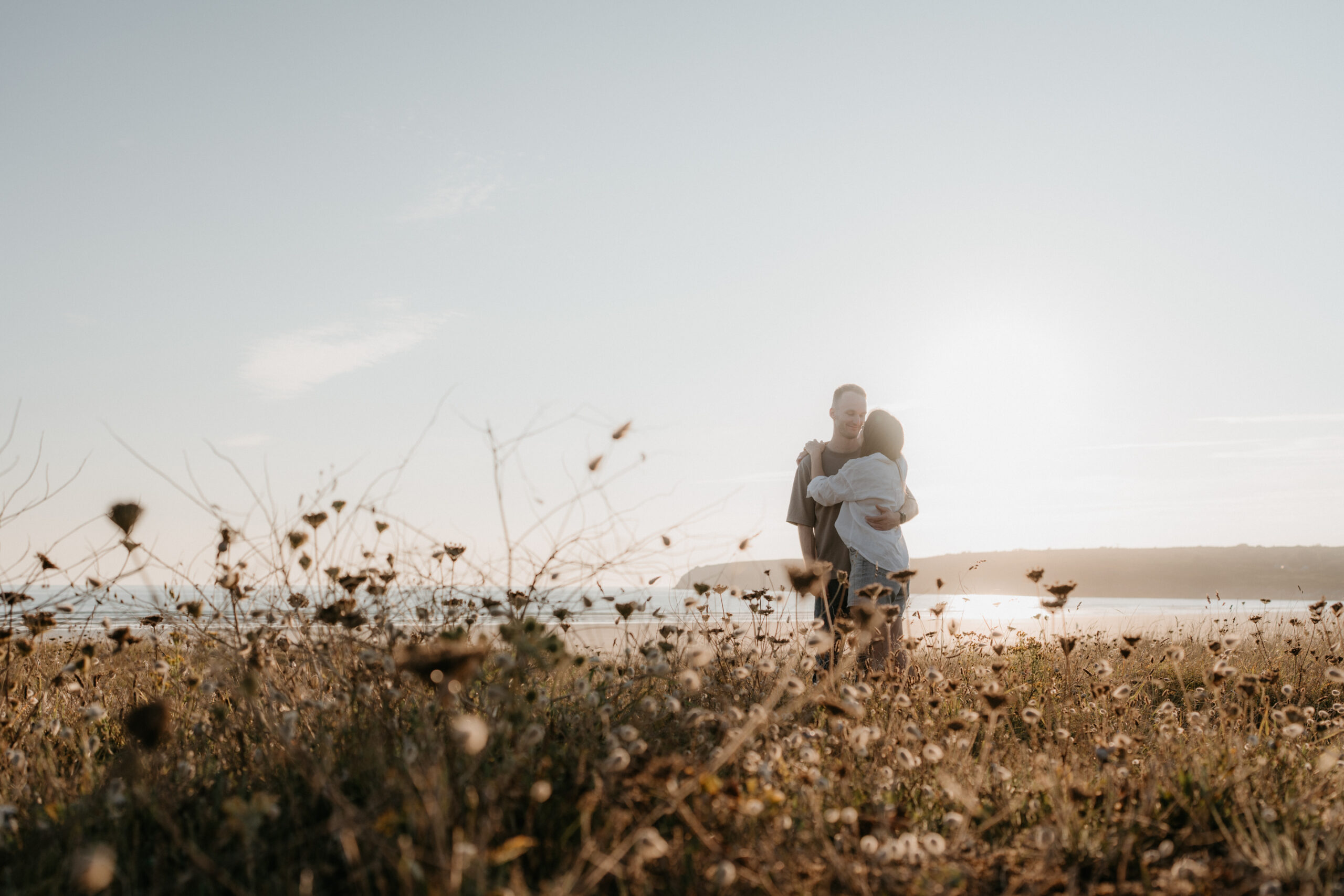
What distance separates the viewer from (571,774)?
2660mm

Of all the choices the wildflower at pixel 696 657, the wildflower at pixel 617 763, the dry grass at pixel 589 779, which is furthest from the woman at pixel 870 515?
the wildflower at pixel 617 763

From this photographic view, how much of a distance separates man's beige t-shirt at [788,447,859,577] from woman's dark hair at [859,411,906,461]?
0.56 feet

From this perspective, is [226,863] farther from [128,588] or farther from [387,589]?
[128,588]

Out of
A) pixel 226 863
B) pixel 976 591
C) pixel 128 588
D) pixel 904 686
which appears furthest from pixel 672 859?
pixel 976 591

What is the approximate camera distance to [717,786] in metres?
1.93

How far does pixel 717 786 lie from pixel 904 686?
279cm

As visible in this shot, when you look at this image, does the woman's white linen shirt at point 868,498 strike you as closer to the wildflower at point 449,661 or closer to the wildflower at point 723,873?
the wildflower at point 723,873

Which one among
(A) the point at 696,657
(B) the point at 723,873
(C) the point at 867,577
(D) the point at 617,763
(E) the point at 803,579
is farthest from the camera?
(C) the point at 867,577

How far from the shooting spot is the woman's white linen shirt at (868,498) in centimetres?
523

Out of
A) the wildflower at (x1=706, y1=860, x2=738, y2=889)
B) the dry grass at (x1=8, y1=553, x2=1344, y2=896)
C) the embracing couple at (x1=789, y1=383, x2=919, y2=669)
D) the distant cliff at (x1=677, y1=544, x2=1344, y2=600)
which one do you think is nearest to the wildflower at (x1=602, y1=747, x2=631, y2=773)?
the dry grass at (x1=8, y1=553, x2=1344, y2=896)

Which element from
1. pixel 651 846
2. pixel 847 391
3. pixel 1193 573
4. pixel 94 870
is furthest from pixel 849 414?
pixel 1193 573

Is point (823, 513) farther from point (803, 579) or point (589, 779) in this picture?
point (589, 779)

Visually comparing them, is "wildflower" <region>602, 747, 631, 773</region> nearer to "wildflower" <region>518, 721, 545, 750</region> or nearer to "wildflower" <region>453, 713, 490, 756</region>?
"wildflower" <region>518, 721, 545, 750</region>

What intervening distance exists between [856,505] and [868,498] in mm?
120
